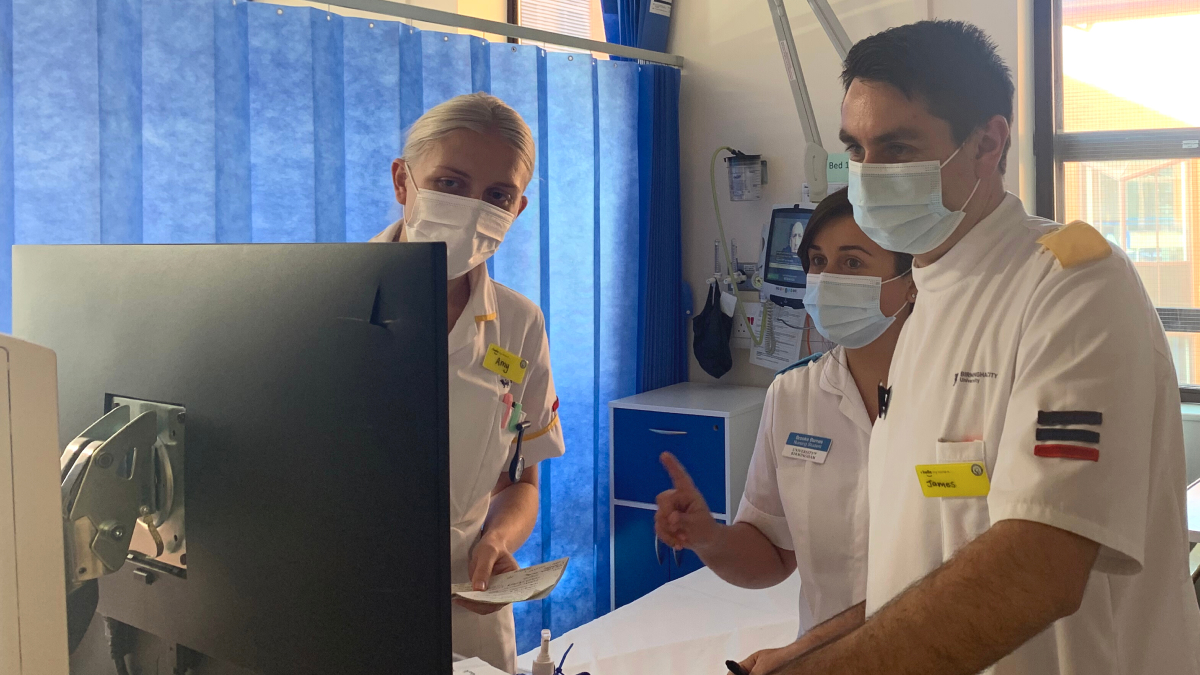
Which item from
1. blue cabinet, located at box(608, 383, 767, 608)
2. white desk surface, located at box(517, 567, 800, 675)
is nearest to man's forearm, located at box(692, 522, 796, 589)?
white desk surface, located at box(517, 567, 800, 675)

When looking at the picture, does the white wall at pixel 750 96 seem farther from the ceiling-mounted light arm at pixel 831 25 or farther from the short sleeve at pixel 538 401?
the short sleeve at pixel 538 401

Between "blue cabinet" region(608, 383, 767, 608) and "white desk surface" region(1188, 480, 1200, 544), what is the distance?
1381 mm

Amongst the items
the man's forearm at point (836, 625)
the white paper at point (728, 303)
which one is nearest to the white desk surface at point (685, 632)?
the man's forearm at point (836, 625)

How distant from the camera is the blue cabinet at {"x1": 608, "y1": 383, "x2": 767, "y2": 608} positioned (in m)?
3.27

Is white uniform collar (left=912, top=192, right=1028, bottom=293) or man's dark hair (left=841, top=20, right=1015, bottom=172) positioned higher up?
man's dark hair (left=841, top=20, right=1015, bottom=172)

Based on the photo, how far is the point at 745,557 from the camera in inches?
65.2

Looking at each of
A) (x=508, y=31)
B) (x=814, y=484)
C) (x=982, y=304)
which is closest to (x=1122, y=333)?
(x=982, y=304)

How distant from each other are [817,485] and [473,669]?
740 mm

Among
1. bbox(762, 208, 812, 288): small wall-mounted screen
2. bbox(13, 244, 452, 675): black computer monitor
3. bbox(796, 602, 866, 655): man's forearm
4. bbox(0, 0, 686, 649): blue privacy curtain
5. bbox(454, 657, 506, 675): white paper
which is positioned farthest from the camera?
bbox(762, 208, 812, 288): small wall-mounted screen

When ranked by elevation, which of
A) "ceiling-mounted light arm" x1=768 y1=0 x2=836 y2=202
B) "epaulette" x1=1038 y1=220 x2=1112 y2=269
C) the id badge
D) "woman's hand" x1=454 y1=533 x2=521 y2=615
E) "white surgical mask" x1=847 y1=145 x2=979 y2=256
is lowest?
"woman's hand" x1=454 y1=533 x2=521 y2=615

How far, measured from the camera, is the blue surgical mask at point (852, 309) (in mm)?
1726

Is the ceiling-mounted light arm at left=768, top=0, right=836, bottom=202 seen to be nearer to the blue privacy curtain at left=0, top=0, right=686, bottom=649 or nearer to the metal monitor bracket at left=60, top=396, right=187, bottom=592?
the blue privacy curtain at left=0, top=0, right=686, bottom=649

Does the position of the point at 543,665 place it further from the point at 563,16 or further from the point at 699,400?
the point at 563,16

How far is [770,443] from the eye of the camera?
5.64 feet
